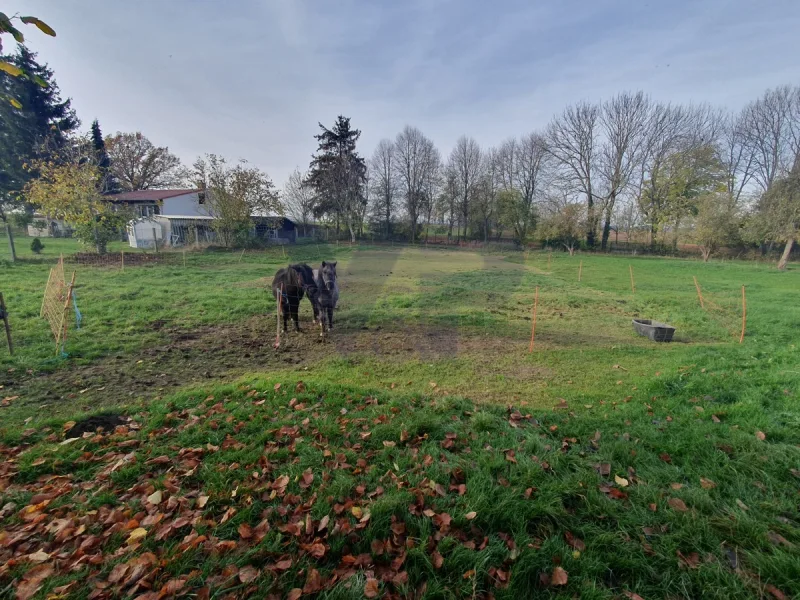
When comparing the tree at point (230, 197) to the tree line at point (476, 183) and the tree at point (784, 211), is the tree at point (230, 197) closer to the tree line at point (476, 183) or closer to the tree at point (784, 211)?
the tree line at point (476, 183)

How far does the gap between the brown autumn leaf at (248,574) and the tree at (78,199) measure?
23634 mm

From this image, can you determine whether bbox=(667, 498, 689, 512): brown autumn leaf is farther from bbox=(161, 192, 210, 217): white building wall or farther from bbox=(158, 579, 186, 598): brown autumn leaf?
bbox=(161, 192, 210, 217): white building wall

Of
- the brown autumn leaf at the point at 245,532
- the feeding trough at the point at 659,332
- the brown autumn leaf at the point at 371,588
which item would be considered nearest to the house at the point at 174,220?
the feeding trough at the point at 659,332

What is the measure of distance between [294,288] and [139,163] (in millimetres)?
47792

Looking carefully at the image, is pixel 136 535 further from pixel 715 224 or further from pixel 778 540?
Result: pixel 715 224

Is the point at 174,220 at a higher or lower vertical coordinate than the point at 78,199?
lower

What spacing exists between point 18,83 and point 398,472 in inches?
1724

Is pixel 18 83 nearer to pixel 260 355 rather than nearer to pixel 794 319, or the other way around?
pixel 260 355

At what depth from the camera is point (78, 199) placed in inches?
728

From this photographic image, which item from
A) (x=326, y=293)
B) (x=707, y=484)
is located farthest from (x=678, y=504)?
(x=326, y=293)

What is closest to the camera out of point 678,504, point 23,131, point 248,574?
point 248,574

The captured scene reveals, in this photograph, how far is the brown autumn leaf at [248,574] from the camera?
6.12 ft

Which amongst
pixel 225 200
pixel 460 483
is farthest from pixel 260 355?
pixel 225 200

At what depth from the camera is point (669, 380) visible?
5066 mm
